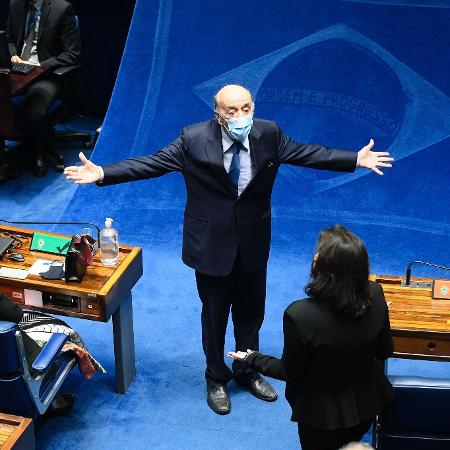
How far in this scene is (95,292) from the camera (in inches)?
148

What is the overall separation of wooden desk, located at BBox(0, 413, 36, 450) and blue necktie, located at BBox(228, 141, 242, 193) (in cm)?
131

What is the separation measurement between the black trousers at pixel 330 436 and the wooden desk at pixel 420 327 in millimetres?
643

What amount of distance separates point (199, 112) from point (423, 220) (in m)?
1.81

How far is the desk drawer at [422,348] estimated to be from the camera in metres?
3.57

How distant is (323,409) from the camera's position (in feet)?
9.31

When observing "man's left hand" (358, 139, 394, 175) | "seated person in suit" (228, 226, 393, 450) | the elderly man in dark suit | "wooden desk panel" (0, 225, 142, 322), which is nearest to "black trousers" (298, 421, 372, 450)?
"seated person in suit" (228, 226, 393, 450)

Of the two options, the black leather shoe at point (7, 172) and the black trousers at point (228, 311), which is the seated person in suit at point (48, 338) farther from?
the black leather shoe at point (7, 172)

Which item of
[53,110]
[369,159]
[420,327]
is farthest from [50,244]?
[53,110]

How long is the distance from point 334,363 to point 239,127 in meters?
1.23

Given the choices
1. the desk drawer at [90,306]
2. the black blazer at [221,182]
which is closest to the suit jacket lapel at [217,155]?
the black blazer at [221,182]

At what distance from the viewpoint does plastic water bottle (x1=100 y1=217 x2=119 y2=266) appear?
3.99 meters

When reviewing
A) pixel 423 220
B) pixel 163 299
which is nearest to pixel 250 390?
pixel 163 299

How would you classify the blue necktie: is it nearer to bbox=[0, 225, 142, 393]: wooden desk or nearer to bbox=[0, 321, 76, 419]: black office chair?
bbox=[0, 225, 142, 393]: wooden desk

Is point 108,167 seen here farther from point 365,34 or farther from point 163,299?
point 365,34
